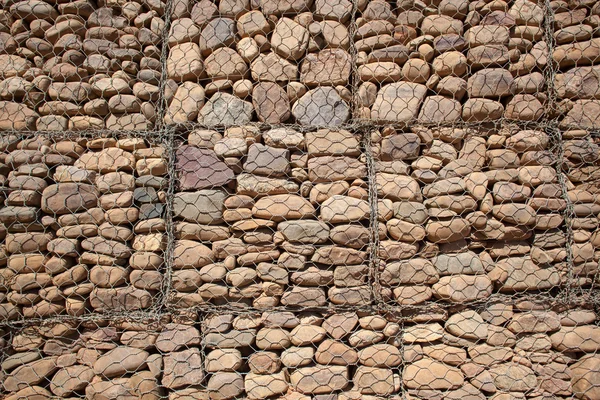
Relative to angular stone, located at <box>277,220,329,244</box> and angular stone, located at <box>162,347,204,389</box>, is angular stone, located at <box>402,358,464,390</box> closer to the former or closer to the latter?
angular stone, located at <box>277,220,329,244</box>

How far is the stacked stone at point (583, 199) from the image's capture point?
90.7 inches

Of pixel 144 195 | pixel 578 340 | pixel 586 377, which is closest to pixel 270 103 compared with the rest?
pixel 144 195

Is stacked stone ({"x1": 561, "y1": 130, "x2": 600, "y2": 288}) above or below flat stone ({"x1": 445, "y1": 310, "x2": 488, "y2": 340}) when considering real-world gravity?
above

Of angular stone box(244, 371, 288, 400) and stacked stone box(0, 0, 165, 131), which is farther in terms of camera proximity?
stacked stone box(0, 0, 165, 131)

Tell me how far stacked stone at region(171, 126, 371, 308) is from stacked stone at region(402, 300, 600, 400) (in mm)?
445

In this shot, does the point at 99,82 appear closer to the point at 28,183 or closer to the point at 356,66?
the point at 28,183

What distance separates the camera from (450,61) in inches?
95.4

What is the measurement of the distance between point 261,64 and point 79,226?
4.46ft

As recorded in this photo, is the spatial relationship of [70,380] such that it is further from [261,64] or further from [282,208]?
[261,64]

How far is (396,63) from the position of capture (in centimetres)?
248

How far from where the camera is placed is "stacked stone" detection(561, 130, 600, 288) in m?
2.30

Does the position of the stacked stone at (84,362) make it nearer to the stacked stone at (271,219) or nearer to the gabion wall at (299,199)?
the gabion wall at (299,199)

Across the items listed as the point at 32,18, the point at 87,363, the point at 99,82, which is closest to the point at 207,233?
the point at 87,363

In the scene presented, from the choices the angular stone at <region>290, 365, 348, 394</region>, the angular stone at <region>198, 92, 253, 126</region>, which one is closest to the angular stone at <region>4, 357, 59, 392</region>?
the angular stone at <region>290, 365, 348, 394</region>
